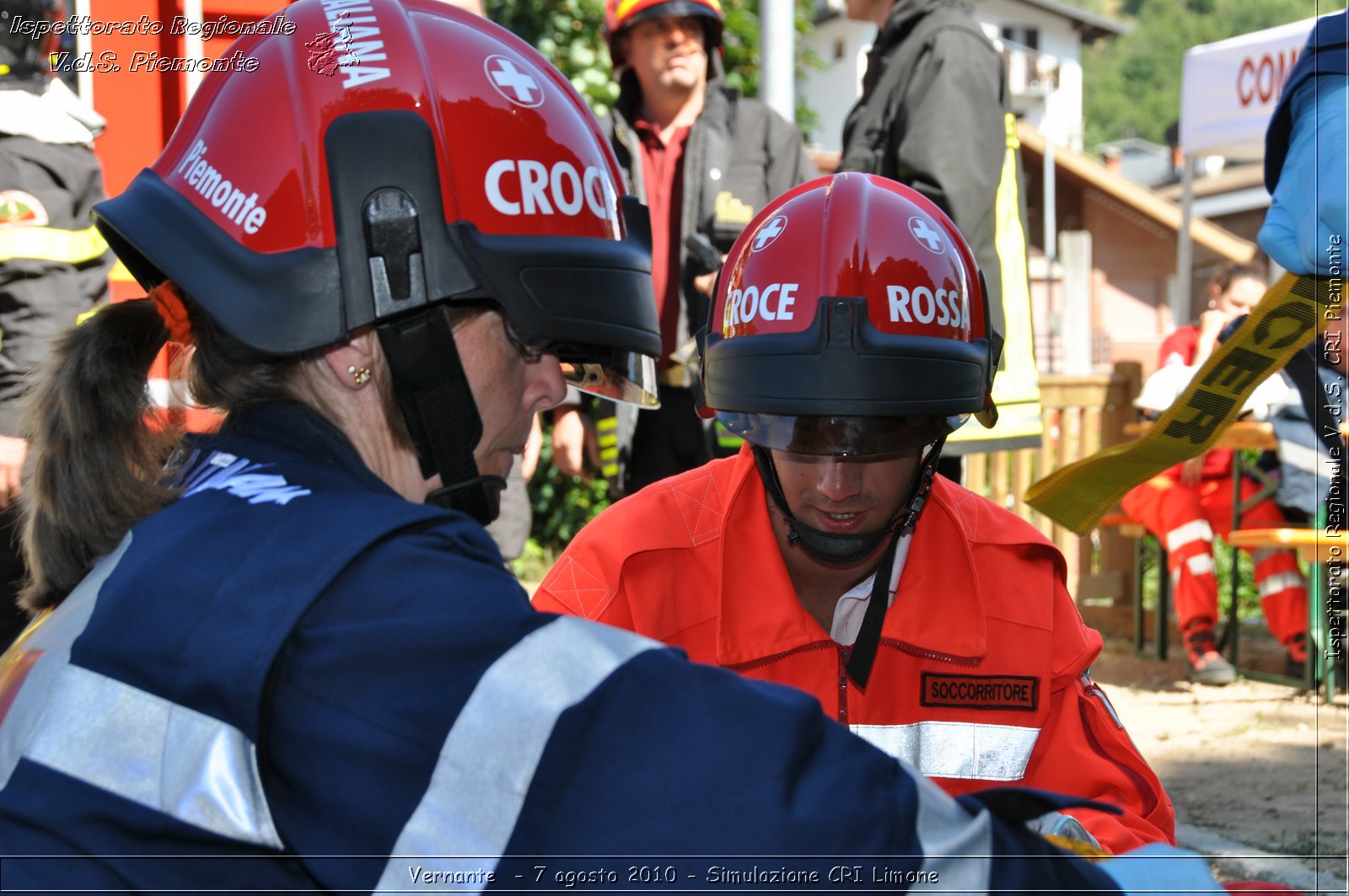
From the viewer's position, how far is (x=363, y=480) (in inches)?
54.2

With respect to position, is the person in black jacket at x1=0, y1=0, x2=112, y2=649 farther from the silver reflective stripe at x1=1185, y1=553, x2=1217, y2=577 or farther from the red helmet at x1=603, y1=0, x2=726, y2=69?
the silver reflective stripe at x1=1185, y1=553, x2=1217, y2=577

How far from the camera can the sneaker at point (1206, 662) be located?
6945 millimetres

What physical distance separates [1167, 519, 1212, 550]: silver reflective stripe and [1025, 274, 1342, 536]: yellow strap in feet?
16.4

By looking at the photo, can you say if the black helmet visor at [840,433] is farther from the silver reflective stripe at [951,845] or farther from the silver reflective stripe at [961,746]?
the silver reflective stripe at [951,845]

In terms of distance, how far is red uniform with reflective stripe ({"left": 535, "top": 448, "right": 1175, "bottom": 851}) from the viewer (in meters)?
2.35

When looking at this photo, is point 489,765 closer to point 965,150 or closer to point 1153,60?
point 965,150

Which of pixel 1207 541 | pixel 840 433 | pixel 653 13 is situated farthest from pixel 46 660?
pixel 1207 541

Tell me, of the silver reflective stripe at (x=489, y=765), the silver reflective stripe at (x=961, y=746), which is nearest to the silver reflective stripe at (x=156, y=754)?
the silver reflective stripe at (x=489, y=765)

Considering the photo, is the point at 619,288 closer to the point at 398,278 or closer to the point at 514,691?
the point at 398,278

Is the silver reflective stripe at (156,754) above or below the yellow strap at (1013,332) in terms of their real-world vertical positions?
below

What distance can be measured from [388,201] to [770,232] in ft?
4.12

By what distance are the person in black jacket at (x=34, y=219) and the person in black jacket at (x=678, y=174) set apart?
5.80 feet

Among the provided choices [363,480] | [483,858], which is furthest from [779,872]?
[363,480]

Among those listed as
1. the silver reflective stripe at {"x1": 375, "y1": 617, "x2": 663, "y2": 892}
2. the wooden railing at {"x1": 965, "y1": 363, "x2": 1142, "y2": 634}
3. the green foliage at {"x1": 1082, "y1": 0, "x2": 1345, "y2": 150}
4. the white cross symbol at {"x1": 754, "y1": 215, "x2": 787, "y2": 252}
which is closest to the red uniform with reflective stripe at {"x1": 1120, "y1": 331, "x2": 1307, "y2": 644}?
the wooden railing at {"x1": 965, "y1": 363, "x2": 1142, "y2": 634}
